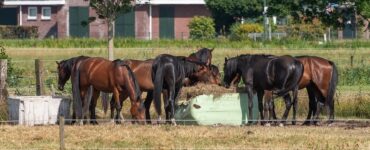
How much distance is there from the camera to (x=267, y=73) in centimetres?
2370

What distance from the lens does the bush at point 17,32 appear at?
76688 millimetres

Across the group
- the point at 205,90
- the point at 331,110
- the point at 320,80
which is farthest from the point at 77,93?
the point at 331,110

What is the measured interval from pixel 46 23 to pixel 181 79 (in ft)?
217

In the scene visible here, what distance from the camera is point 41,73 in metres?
25.5

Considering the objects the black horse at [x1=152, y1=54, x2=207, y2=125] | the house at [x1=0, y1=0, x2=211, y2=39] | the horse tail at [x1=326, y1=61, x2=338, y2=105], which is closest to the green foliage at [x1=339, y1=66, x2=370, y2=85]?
the horse tail at [x1=326, y1=61, x2=338, y2=105]

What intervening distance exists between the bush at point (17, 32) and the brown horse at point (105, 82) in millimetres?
51602

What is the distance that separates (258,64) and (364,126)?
2676 mm

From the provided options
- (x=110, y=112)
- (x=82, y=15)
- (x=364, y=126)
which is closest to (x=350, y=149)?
(x=364, y=126)

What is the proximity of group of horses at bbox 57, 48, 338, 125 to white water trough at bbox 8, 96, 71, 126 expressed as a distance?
14.7 inches

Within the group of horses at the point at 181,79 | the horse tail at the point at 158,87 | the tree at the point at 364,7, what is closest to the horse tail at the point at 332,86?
the group of horses at the point at 181,79

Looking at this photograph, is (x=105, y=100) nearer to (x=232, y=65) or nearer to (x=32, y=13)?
(x=232, y=65)

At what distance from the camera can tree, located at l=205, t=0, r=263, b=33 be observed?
80625 mm

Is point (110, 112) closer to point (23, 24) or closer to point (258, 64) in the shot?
point (258, 64)

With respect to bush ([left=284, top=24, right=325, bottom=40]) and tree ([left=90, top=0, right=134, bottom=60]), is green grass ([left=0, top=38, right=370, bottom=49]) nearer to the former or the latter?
bush ([left=284, top=24, right=325, bottom=40])
